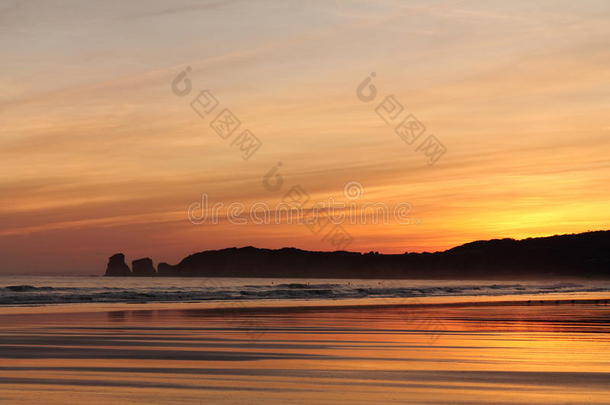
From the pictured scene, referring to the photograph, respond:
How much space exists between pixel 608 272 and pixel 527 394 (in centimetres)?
19767

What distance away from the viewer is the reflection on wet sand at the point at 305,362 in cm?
1055

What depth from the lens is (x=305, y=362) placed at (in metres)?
14.1

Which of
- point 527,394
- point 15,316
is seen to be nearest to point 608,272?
point 15,316

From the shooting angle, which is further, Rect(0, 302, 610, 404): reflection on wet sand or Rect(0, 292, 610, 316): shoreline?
Rect(0, 292, 610, 316): shoreline

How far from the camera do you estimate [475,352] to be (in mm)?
15766

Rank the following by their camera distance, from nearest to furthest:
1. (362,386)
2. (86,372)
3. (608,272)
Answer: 1. (362,386)
2. (86,372)
3. (608,272)

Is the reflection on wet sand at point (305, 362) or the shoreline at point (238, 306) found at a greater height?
the shoreline at point (238, 306)

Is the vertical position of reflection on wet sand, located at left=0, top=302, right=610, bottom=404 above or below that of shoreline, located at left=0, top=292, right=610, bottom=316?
below

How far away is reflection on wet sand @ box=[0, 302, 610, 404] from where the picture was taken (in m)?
10.5

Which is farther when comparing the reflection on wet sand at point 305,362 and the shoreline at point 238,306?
the shoreline at point 238,306

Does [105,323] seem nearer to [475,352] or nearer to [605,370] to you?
[475,352]

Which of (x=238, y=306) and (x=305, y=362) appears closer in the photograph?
(x=305, y=362)

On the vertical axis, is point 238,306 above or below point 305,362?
above

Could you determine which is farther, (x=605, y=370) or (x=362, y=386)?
(x=605, y=370)
